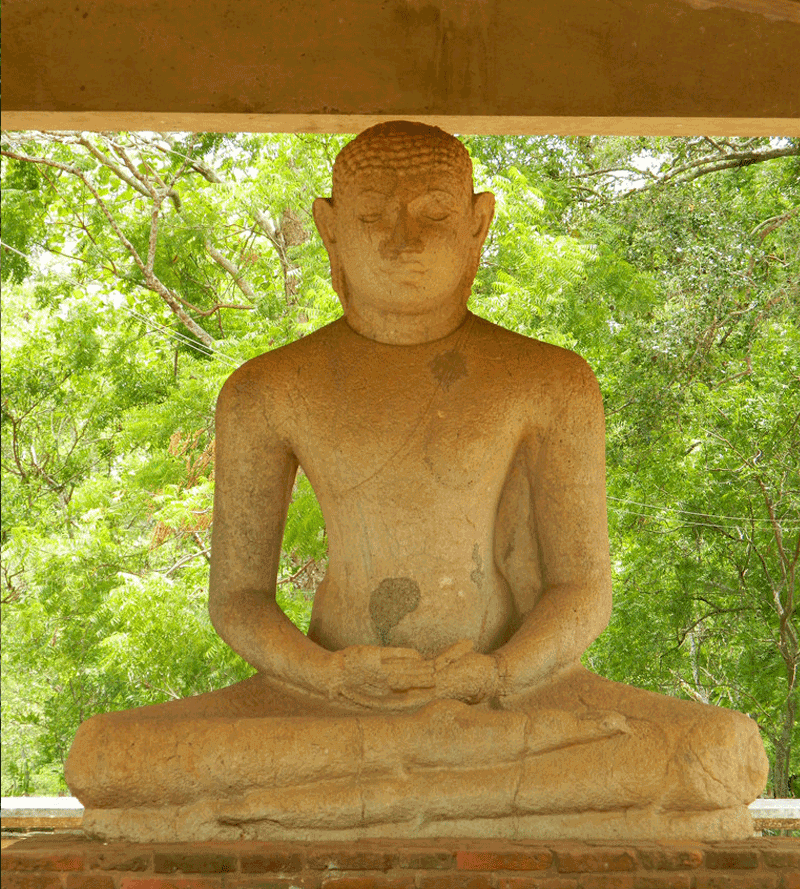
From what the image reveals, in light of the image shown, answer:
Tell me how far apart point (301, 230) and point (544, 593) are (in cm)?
697

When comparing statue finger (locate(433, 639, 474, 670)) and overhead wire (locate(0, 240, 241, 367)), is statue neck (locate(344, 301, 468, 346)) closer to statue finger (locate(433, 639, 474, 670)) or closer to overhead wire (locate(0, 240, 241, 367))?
statue finger (locate(433, 639, 474, 670))

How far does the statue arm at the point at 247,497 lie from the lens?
4.60 m

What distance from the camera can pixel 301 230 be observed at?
10969 millimetres

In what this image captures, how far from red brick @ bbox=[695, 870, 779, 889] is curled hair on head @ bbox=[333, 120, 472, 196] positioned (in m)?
2.40

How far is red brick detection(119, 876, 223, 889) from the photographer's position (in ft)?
11.9

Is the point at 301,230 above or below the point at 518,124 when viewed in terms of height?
above

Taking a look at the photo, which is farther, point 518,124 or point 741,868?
point 518,124

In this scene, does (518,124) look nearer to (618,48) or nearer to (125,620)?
(618,48)

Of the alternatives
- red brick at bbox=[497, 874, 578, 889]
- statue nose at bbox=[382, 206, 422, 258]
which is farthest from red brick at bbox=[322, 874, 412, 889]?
statue nose at bbox=[382, 206, 422, 258]

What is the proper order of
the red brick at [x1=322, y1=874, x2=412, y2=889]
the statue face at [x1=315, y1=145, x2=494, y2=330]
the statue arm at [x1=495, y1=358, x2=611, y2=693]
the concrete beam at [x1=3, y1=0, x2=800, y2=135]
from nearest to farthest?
the red brick at [x1=322, y1=874, x2=412, y2=889] → the statue arm at [x1=495, y1=358, x2=611, y2=693] → the statue face at [x1=315, y1=145, x2=494, y2=330] → the concrete beam at [x1=3, y1=0, x2=800, y2=135]

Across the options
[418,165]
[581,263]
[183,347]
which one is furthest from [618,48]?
[183,347]

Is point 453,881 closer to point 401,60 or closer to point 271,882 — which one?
point 271,882

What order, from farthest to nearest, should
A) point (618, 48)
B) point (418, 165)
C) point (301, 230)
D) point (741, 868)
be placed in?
point (301, 230) → point (618, 48) → point (418, 165) → point (741, 868)

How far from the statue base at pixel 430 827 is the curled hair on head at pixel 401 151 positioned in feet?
6.89
